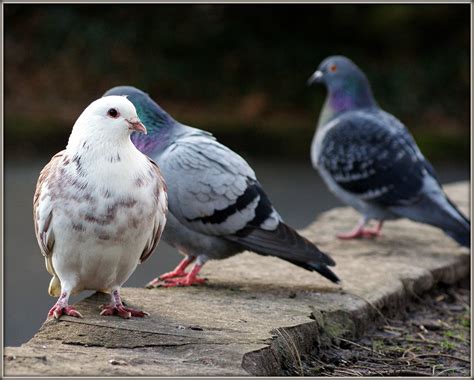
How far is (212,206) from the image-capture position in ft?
14.3

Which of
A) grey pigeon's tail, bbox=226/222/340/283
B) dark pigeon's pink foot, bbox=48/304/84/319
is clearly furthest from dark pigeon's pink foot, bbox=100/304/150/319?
grey pigeon's tail, bbox=226/222/340/283

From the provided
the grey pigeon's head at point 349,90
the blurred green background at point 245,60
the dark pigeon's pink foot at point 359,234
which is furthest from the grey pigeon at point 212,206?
the blurred green background at point 245,60

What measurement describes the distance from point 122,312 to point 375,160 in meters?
3.06

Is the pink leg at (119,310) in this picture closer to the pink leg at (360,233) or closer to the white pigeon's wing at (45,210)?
the white pigeon's wing at (45,210)

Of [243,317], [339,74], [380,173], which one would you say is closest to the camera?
[243,317]

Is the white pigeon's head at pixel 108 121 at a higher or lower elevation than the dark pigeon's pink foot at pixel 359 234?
higher

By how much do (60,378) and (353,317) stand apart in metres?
1.89

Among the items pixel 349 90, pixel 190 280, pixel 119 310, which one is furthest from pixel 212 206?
pixel 349 90

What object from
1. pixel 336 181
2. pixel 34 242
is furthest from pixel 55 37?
pixel 336 181

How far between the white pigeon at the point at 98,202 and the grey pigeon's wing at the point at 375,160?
2.86 m

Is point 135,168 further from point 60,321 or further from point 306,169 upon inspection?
point 306,169

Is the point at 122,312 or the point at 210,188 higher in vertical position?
the point at 210,188

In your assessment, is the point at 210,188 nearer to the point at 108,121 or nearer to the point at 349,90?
the point at 108,121

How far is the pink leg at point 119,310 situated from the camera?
352 cm
